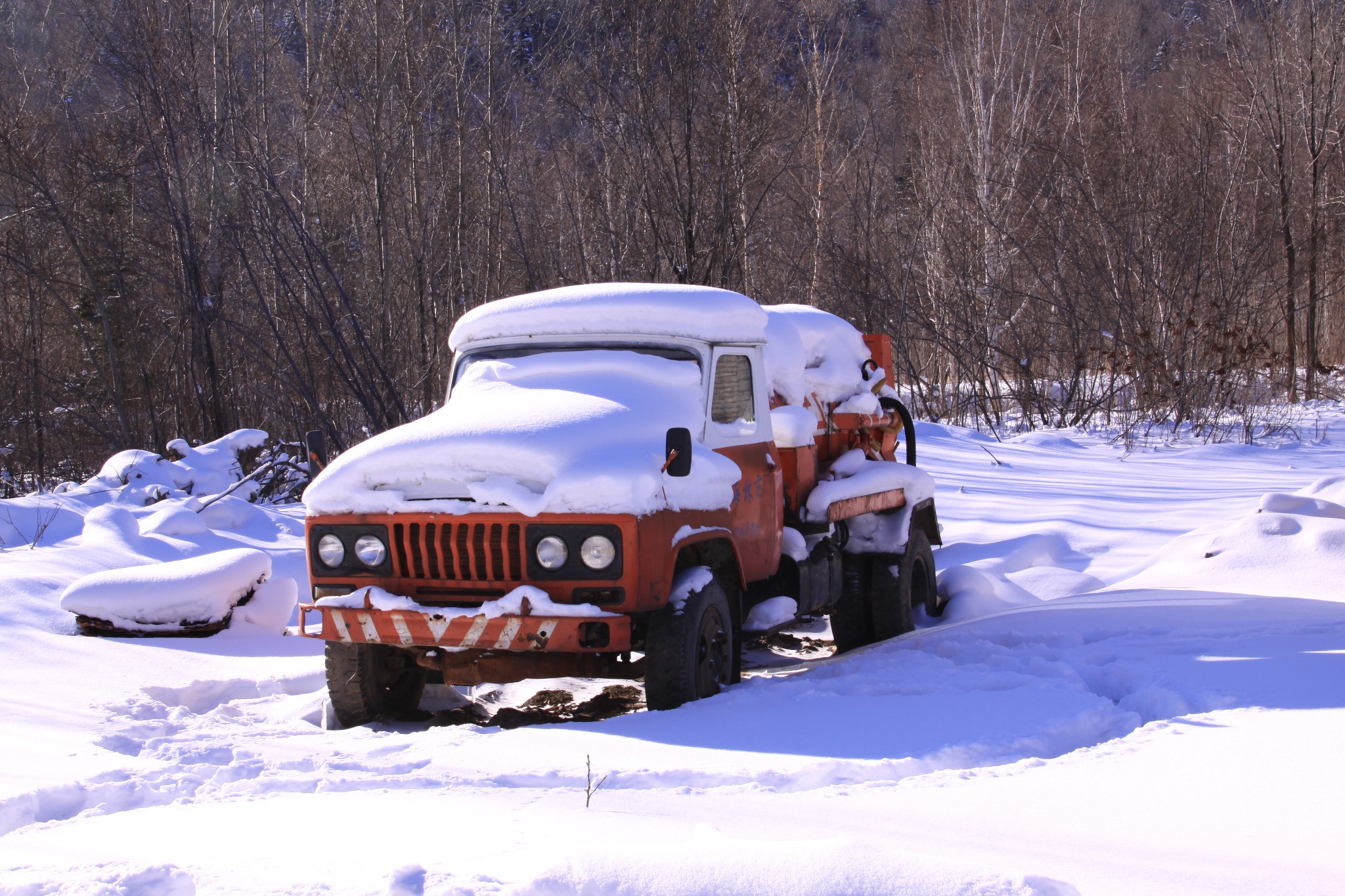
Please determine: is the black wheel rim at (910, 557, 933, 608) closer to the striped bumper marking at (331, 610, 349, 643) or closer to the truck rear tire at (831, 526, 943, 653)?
the truck rear tire at (831, 526, 943, 653)

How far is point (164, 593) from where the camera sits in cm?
671

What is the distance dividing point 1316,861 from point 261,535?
8550 millimetres

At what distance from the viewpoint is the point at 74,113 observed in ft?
73.2

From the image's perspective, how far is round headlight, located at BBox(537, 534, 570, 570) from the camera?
4.84 meters

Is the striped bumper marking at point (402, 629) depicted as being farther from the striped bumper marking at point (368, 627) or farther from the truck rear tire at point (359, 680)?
the truck rear tire at point (359, 680)

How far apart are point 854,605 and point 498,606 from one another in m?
3.27

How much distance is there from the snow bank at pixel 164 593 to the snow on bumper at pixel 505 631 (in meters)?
2.37

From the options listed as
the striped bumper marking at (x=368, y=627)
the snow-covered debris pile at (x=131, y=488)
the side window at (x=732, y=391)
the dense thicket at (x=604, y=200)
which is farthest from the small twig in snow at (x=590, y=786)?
the dense thicket at (x=604, y=200)

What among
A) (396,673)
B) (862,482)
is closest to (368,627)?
(396,673)

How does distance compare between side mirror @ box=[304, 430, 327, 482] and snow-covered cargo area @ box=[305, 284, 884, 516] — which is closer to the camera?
snow-covered cargo area @ box=[305, 284, 884, 516]

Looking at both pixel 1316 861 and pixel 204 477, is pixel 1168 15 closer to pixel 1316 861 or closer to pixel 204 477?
pixel 204 477

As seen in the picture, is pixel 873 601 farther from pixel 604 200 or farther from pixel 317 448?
pixel 604 200

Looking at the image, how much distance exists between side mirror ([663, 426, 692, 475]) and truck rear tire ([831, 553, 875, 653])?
2.61 metres

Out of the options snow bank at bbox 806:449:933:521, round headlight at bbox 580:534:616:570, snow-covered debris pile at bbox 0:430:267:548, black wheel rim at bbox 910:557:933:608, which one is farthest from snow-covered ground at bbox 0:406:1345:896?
snow-covered debris pile at bbox 0:430:267:548
